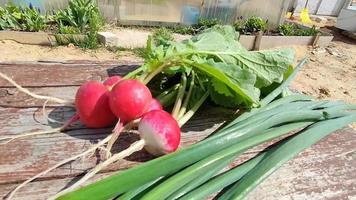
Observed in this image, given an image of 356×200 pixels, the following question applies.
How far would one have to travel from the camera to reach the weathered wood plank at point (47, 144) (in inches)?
31.4

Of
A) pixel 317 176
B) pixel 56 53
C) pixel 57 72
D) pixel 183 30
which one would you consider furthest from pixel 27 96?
pixel 183 30

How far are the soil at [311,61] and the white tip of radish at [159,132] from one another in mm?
2963

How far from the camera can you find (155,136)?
81 centimetres

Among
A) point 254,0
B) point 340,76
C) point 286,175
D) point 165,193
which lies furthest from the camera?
point 254,0

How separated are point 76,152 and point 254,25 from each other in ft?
Answer: 16.8

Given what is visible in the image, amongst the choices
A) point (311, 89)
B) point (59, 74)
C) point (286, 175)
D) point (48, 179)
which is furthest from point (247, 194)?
point (311, 89)

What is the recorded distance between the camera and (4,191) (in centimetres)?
73

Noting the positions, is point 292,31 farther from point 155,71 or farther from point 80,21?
point 155,71

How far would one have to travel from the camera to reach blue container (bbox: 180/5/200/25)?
542cm

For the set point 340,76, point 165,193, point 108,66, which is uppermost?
point 165,193

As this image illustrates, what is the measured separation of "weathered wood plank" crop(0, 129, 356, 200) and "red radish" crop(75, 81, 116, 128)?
0.17m

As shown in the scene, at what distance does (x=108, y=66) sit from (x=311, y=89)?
3.35m

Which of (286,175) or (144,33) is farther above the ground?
(286,175)

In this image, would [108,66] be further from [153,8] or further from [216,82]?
[153,8]
